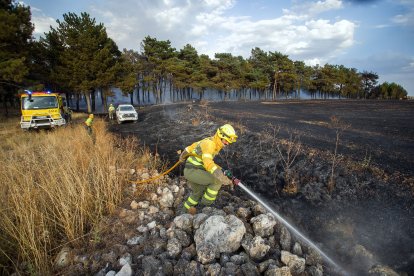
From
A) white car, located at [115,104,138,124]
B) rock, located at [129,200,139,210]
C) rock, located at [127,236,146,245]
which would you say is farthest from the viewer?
white car, located at [115,104,138,124]

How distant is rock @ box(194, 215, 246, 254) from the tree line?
22807 mm

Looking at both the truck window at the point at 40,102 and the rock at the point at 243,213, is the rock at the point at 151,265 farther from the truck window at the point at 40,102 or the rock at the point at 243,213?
the truck window at the point at 40,102

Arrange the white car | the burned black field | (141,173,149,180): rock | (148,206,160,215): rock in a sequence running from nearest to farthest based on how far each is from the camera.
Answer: the burned black field
(148,206,160,215): rock
(141,173,149,180): rock
the white car

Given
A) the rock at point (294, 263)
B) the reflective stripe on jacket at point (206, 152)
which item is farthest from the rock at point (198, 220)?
the rock at point (294, 263)

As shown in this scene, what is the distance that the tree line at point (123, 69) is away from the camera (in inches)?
877

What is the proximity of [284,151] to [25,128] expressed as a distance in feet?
49.4

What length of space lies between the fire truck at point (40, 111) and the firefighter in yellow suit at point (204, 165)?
45.1 ft

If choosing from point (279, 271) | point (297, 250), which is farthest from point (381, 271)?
point (279, 271)

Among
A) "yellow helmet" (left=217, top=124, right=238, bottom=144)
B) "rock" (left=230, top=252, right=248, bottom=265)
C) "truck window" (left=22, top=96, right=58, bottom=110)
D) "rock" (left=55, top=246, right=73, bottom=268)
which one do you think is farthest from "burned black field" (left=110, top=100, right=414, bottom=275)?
"truck window" (left=22, top=96, right=58, bottom=110)

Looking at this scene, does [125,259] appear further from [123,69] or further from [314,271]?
[123,69]

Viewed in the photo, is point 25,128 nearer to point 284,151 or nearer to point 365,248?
point 284,151

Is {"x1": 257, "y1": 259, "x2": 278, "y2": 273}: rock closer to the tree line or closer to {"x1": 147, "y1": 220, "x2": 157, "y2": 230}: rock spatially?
{"x1": 147, "y1": 220, "x2": 157, "y2": 230}: rock

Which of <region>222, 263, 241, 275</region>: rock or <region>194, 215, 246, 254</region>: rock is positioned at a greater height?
<region>194, 215, 246, 254</region>: rock

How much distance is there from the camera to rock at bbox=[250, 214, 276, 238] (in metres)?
4.03
